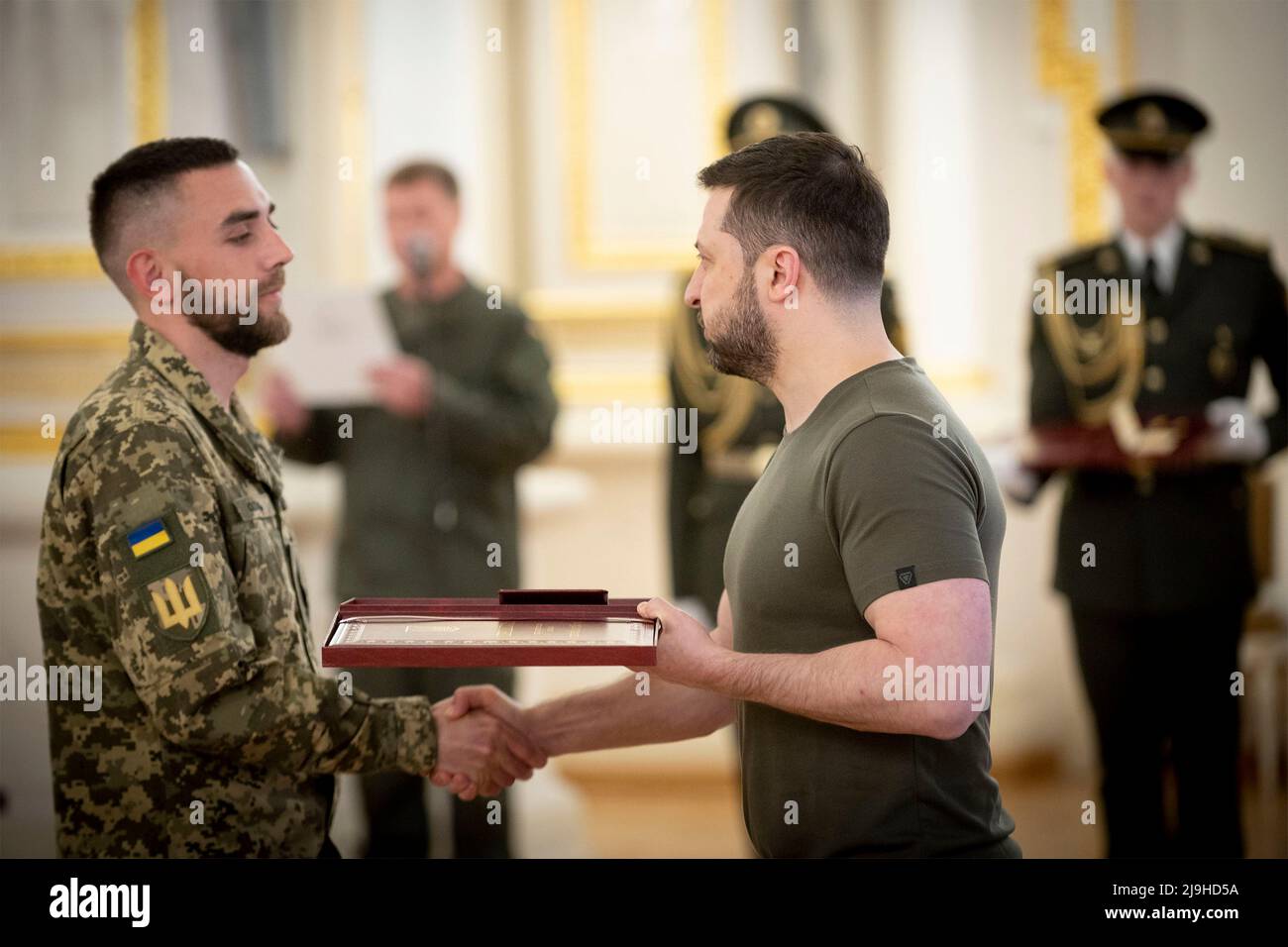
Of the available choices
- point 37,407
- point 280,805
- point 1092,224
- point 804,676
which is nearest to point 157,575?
point 280,805

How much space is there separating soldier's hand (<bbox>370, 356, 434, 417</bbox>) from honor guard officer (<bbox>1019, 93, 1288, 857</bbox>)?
1.36 metres

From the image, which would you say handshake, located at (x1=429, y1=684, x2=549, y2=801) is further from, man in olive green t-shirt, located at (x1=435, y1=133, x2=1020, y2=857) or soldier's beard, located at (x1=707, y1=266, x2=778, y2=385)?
soldier's beard, located at (x1=707, y1=266, x2=778, y2=385)

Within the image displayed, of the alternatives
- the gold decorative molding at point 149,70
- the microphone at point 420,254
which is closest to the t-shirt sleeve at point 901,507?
the microphone at point 420,254

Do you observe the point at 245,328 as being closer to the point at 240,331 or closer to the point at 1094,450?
the point at 240,331

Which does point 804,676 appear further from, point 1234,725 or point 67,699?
point 1234,725

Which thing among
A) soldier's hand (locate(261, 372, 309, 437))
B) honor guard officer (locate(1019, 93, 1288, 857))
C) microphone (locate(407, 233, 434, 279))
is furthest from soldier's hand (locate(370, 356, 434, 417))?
honor guard officer (locate(1019, 93, 1288, 857))

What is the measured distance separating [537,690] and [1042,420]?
56.7 inches

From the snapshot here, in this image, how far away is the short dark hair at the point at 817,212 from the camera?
158 cm

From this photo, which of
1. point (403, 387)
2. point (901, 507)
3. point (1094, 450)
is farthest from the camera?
point (403, 387)

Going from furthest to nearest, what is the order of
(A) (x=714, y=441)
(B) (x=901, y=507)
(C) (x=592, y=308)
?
(C) (x=592, y=308) < (A) (x=714, y=441) < (B) (x=901, y=507)

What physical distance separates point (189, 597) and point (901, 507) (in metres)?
0.78

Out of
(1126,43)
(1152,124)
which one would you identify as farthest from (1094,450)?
(1126,43)

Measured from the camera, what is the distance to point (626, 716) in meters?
1.87

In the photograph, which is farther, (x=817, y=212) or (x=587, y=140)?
(x=587, y=140)
